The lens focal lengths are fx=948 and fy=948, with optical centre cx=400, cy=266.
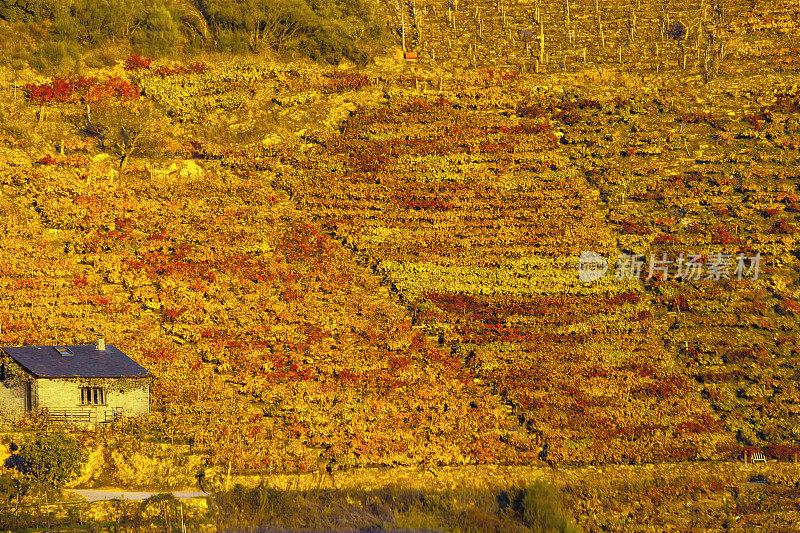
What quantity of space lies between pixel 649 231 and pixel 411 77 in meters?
18.8

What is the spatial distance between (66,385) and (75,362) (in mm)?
862

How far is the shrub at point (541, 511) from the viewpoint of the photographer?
29.3 metres

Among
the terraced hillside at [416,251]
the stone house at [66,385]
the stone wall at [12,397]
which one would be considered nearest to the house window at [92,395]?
the stone house at [66,385]

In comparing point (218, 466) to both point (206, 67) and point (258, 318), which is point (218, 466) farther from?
point (206, 67)

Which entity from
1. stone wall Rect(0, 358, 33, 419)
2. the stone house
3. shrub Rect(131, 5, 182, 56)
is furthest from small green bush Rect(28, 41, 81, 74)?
stone wall Rect(0, 358, 33, 419)

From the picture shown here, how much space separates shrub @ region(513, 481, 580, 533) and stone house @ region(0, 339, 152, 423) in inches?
548

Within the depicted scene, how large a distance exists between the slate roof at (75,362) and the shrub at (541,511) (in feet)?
A: 45.7

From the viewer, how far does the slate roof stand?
32531 mm

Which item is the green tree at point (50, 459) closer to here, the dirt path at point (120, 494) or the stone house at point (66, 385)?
the dirt path at point (120, 494)

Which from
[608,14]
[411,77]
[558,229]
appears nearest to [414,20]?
[411,77]
